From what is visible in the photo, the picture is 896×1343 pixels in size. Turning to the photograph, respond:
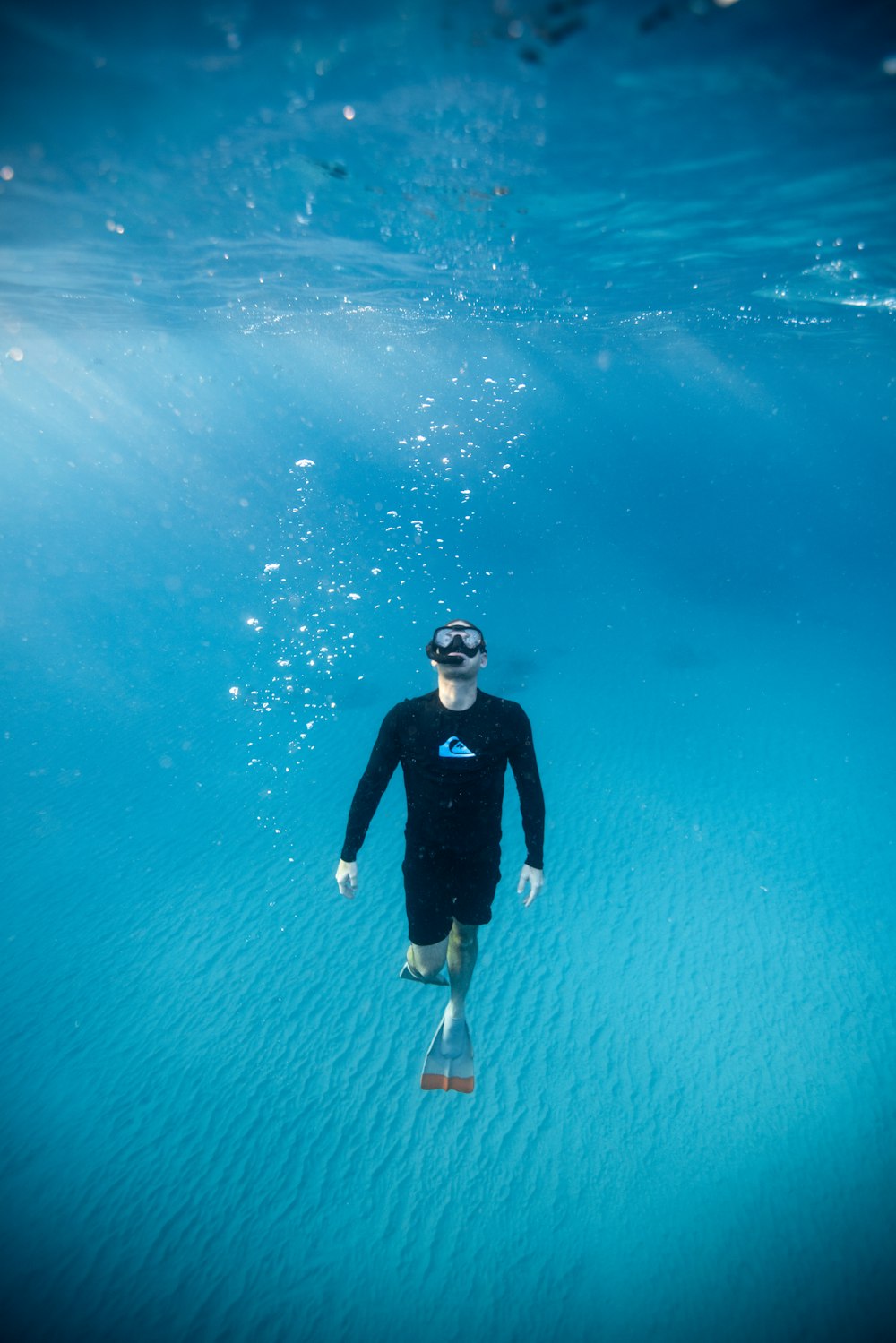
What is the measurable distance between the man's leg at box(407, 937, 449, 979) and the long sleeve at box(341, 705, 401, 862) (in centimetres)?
Result: 95

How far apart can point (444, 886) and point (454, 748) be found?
3.59 ft

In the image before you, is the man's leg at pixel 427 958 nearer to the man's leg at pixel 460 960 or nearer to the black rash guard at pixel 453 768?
the man's leg at pixel 460 960

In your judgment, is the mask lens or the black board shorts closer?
the mask lens

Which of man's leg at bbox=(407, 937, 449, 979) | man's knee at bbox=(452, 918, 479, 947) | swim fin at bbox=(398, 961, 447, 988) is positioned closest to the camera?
man's knee at bbox=(452, 918, 479, 947)

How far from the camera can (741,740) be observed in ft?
35.6

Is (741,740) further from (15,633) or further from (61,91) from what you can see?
(15,633)

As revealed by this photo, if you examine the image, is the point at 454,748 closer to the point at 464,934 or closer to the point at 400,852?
the point at 464,934

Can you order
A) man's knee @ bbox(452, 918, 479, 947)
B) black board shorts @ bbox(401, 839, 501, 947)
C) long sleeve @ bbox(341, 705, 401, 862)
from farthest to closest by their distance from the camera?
man's knee @ bbox(452, 918, 479, 947)
black board shorts @ bbox(401, 839, 501, 947)
long sleeve @ bbox(341, 705, 401, 862)

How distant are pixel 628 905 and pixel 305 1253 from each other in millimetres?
4584

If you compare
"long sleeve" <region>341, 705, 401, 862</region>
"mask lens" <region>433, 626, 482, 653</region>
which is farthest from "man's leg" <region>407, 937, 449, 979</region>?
"mask lens" <region>433, 626, 482, 653</region>

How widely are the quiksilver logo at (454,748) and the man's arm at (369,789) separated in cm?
32

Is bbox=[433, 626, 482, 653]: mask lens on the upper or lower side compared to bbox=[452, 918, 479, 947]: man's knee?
upper

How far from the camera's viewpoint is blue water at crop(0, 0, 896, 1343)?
419cm

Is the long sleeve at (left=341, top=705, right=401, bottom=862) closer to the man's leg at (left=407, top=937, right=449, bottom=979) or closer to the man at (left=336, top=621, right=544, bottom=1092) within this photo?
the man at (left=336, top=621, right=544, bottom=1092)
